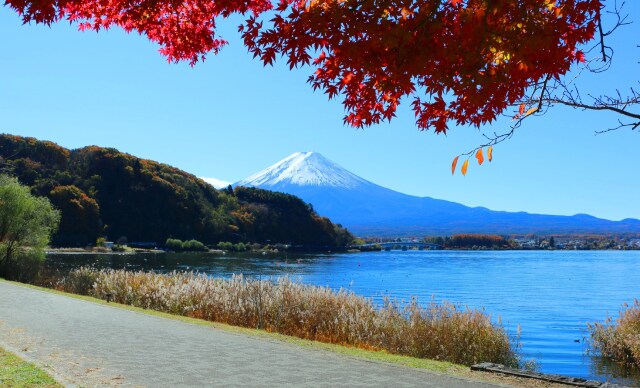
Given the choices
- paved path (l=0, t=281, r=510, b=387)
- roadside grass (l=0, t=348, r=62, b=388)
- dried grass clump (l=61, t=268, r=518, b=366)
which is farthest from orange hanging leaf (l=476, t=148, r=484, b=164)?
dried grass clump (l=61, t=268, r=518, b=366)

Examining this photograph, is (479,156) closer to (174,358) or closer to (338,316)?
(174,358)

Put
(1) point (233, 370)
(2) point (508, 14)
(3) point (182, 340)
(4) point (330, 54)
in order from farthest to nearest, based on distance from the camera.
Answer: (3) point (182, 340) → (1) point (233, 370) → (4) point (330, 54) → (2) point (508, 14)

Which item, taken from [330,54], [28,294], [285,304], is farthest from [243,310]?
[330,54]

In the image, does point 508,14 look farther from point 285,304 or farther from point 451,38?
point 285,304

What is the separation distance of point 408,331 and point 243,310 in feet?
18.1

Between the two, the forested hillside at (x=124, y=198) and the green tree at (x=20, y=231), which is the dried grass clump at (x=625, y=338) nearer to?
the green tree at (x=20, y=231)

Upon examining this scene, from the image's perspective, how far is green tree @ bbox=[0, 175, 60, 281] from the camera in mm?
36938

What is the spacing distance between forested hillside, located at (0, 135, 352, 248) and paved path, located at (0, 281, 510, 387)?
91172 millimetres

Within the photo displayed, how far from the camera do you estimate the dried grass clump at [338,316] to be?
14203 mm

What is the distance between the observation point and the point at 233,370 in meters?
9.92

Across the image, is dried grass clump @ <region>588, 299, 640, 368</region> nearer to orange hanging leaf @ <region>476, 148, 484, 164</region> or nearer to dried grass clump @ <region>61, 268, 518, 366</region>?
dried grass clump @ <region>61, 268, 518, 366</region>

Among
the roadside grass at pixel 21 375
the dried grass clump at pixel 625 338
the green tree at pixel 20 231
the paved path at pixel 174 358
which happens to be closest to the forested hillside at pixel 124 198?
the green tree at pixel 20 231

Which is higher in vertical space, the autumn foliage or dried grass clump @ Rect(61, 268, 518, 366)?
the autumn foliage

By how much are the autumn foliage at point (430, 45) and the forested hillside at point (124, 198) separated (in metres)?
99.2
